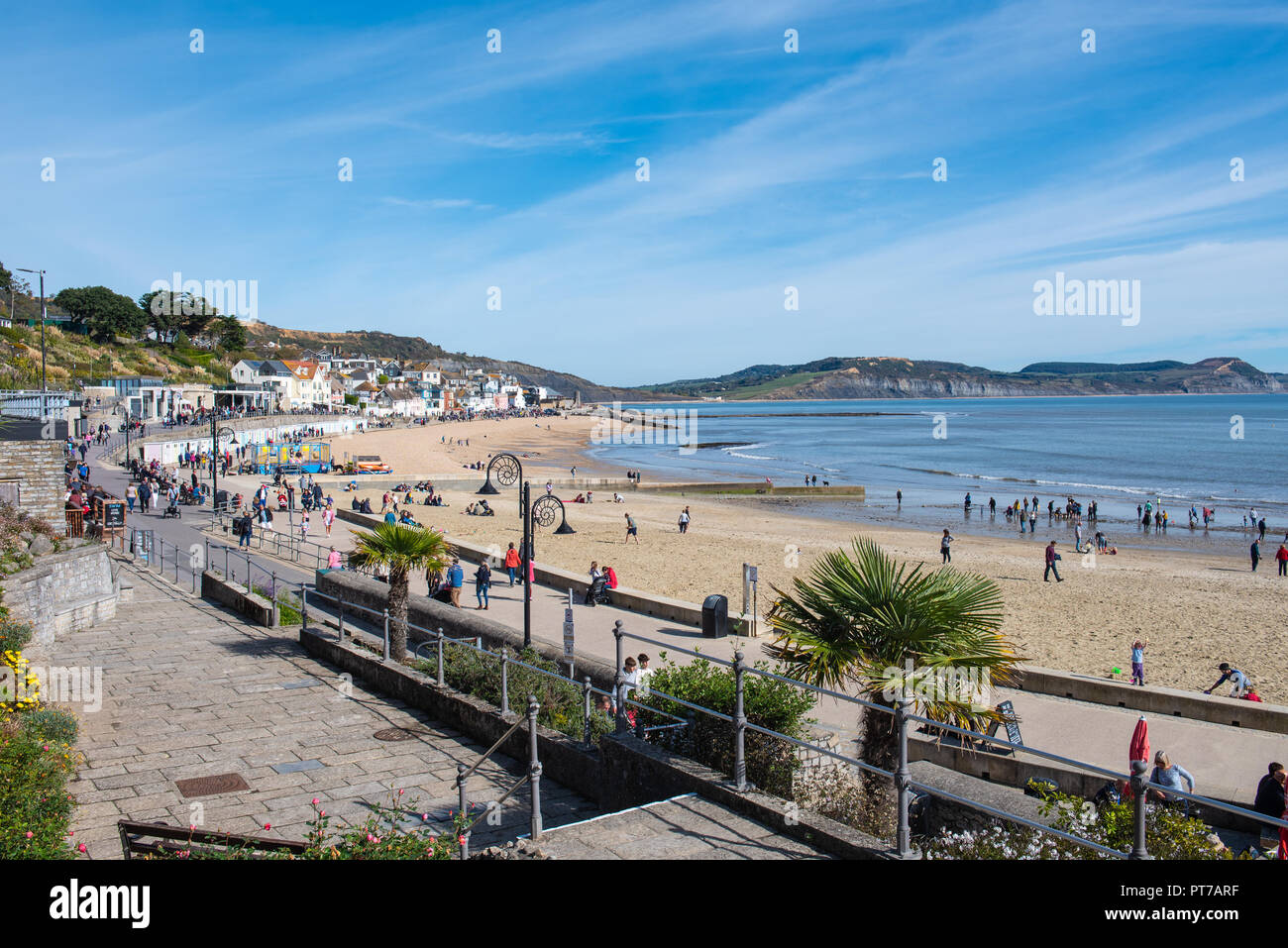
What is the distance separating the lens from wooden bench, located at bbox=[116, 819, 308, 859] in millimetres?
4875

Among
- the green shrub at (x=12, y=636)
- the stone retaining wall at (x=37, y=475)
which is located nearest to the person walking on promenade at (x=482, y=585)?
the stone retaining wall at (x=37, y=475)

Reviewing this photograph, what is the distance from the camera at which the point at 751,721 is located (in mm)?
6438

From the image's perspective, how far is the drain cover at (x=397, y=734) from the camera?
9.02 metres

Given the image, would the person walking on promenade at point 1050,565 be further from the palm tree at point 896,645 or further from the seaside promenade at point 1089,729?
the palm tree at point 896,645

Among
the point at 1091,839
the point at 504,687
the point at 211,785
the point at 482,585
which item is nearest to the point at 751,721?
the point at 1091,839

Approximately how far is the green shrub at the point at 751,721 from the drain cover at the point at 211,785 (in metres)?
3.64

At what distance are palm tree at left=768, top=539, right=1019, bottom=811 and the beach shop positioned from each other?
161 ft

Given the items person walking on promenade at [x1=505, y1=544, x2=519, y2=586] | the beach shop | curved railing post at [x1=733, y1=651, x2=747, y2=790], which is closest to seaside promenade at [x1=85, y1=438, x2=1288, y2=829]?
curved railing post at [x1=733, y1=651, x2=747, y2=790]

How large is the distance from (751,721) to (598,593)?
14.2 metres

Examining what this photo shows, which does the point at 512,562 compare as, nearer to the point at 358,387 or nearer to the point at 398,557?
the point at 398,557
